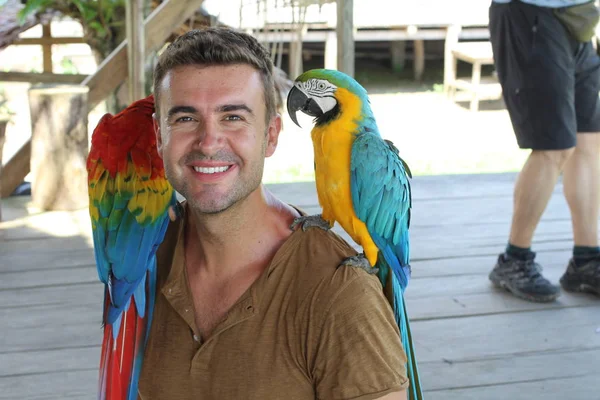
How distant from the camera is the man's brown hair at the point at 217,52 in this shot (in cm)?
114

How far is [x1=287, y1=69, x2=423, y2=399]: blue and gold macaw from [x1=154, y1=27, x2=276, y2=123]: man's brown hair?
0.09m

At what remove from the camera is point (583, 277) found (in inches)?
100

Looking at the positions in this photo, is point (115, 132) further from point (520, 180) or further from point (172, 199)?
point (520, 180)

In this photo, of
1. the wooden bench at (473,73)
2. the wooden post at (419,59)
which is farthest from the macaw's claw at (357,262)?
the wooden post at (419,59)

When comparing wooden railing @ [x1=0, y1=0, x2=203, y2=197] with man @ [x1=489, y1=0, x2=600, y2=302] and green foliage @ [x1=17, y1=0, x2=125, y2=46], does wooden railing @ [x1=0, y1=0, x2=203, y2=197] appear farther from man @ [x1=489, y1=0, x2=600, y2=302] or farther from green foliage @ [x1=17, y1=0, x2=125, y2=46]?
man @ [x1=489, y1=0, x2=600, y2=302]

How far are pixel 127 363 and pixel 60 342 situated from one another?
0.99m

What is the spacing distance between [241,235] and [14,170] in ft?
8.36

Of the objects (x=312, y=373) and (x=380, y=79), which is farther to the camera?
(x=380, y=79)

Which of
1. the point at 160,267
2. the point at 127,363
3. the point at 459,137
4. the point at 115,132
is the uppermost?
the point at 115,132

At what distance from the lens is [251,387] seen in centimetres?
112

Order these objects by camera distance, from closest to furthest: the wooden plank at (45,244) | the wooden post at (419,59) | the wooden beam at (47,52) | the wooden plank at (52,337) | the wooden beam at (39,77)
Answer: the wooden plank at (52,337) → the wooden plank at (45,244) → the wooden beam at (39,77) → the wooden beam at (47,52) → the wooden post at (419,59)

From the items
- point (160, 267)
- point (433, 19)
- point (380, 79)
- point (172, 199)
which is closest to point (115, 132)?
point (172, 199)

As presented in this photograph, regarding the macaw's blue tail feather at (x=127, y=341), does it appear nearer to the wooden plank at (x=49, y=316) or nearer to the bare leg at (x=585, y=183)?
the wooden plank at (x=49, y=316)

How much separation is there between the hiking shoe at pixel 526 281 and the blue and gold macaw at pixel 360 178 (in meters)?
1.20
